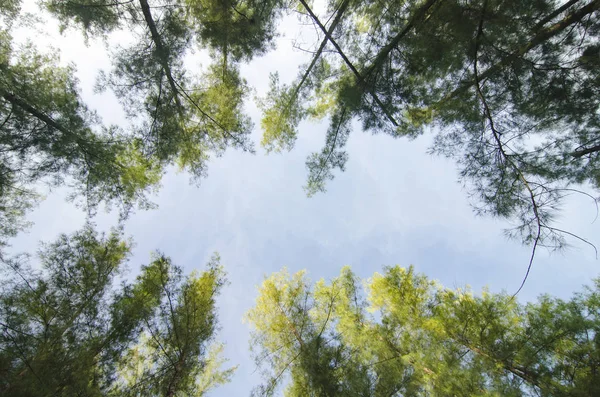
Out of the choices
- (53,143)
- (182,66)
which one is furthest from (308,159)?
(53,143)

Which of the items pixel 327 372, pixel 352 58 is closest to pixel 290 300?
pixel 327 372

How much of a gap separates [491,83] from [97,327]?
5.93 metres

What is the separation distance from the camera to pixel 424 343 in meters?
4.84

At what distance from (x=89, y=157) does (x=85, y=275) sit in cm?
179

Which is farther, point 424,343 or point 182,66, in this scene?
point 424,343

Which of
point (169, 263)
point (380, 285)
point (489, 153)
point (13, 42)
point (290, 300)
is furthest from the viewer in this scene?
point (380, 285)

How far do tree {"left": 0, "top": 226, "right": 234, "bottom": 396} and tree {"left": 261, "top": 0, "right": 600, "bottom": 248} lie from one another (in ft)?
13.8

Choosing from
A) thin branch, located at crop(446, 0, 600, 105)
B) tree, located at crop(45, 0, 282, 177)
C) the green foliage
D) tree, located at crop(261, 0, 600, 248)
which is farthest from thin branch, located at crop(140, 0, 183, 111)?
thin branch, located at crop(446, 0, 600, 105)

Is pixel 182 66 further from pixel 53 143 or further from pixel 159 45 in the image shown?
pixel 53 143

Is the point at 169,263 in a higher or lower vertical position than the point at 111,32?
lower

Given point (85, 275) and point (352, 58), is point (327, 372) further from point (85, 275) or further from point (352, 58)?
point (352, 58)

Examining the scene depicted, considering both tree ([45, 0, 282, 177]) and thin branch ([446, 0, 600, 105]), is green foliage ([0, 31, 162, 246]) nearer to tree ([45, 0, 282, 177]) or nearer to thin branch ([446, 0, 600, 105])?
tree ([45, 0, 282, 177])

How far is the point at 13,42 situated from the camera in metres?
3.42

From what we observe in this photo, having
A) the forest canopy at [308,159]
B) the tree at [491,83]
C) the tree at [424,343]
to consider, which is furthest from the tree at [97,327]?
the tree at [491,83]
